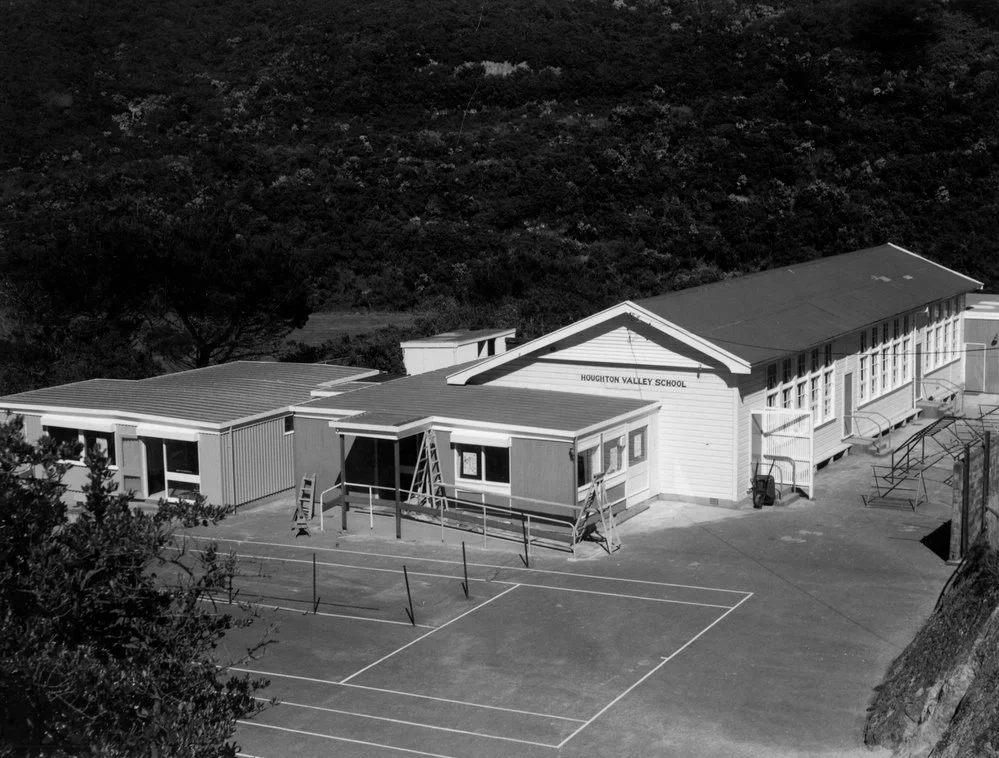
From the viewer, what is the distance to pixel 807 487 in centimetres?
2247

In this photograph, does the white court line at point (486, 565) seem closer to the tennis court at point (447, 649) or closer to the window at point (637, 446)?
the tennis court at point (447, 649)

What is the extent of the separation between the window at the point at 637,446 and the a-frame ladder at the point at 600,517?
1.12 meters

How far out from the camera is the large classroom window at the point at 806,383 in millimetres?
23078

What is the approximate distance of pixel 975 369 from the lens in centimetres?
3253

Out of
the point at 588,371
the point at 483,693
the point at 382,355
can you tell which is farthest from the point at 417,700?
the point at 382,355

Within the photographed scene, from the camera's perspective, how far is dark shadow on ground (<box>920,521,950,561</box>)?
18763mm

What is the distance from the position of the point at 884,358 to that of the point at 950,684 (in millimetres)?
17614

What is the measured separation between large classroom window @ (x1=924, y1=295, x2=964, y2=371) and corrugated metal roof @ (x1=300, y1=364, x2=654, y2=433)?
11789 mm

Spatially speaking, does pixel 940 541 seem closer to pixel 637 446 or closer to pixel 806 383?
pixel 637 446

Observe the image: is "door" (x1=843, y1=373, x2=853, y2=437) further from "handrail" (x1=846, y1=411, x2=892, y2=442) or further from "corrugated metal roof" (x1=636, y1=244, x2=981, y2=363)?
"corrugated metal roof" (x1=636, y1=244, x2=981, y2=363)

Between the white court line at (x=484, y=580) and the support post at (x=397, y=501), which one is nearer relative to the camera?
the white court line at (x=484, y=580)

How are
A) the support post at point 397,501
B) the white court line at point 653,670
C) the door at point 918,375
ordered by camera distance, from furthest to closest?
the door at point 918,375 → the support post at point 397,501 → the white court line at point 653,670

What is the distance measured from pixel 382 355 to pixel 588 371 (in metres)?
13.9

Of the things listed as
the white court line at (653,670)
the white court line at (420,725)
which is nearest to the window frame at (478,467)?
the white court line at (653,670)
